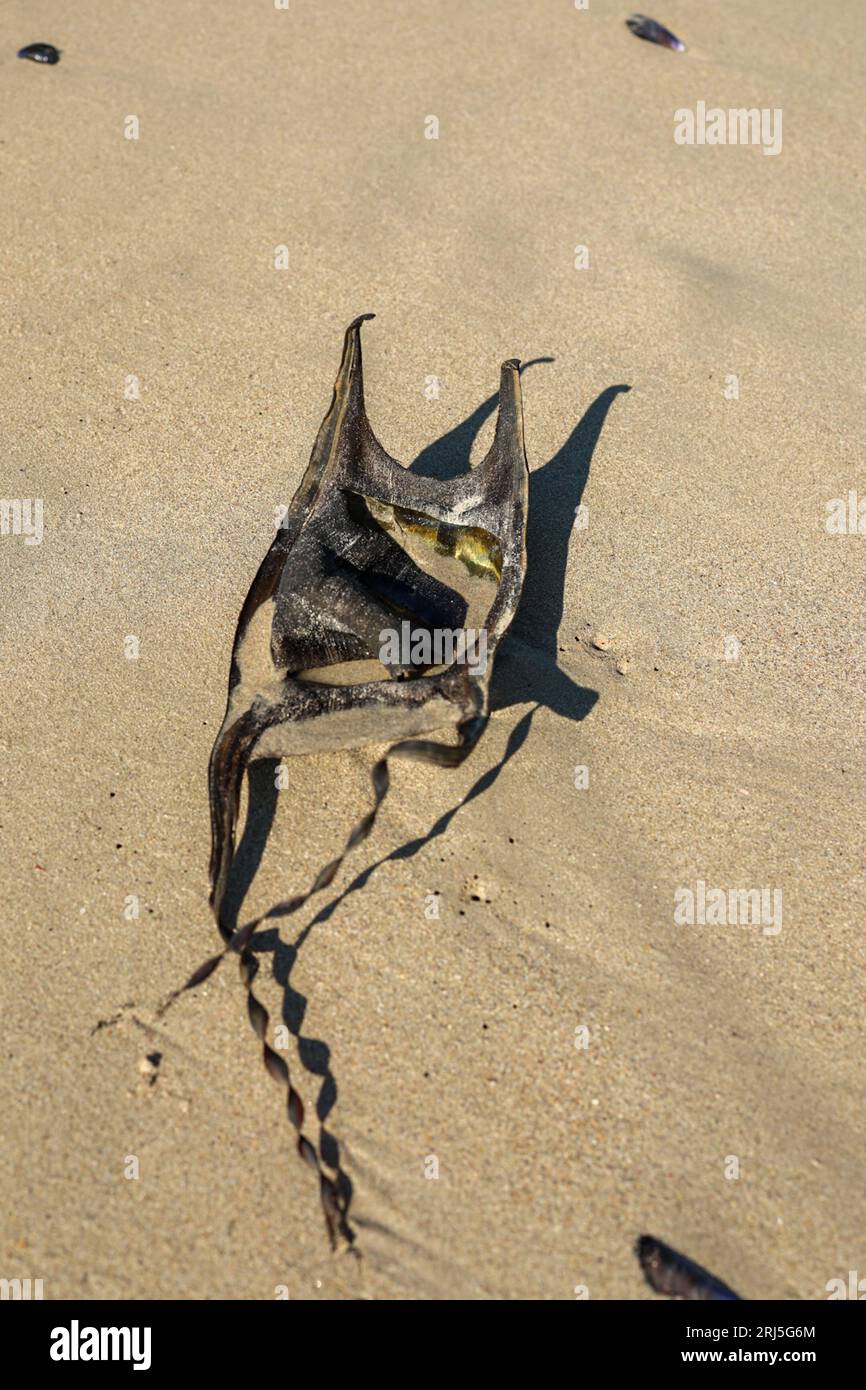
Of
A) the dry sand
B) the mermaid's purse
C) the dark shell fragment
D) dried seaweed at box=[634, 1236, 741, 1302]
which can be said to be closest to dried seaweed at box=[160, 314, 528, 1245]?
the mermaid's purse

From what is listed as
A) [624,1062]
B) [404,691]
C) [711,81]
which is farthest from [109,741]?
[711,81]

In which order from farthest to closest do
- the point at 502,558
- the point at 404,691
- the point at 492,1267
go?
1. the point at 502,558
2. the point at 404,691
3. the point at 492,1267

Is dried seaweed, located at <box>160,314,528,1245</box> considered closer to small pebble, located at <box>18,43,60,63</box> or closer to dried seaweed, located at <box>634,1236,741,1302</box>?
dried seaweed, located at <box>634,1236,741,1302</box>

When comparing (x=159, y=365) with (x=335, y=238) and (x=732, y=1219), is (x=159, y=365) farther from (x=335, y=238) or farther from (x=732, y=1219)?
(x=732, y=1219)

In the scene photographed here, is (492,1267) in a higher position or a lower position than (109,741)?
lower

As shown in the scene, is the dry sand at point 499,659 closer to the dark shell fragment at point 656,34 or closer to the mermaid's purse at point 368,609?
the dark shell fragment at point 656,34

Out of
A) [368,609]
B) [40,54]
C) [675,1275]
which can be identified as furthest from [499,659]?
[40,54]

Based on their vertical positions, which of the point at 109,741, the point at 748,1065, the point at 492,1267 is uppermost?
the point at 109,741

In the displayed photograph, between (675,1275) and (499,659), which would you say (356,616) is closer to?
(499,659)
